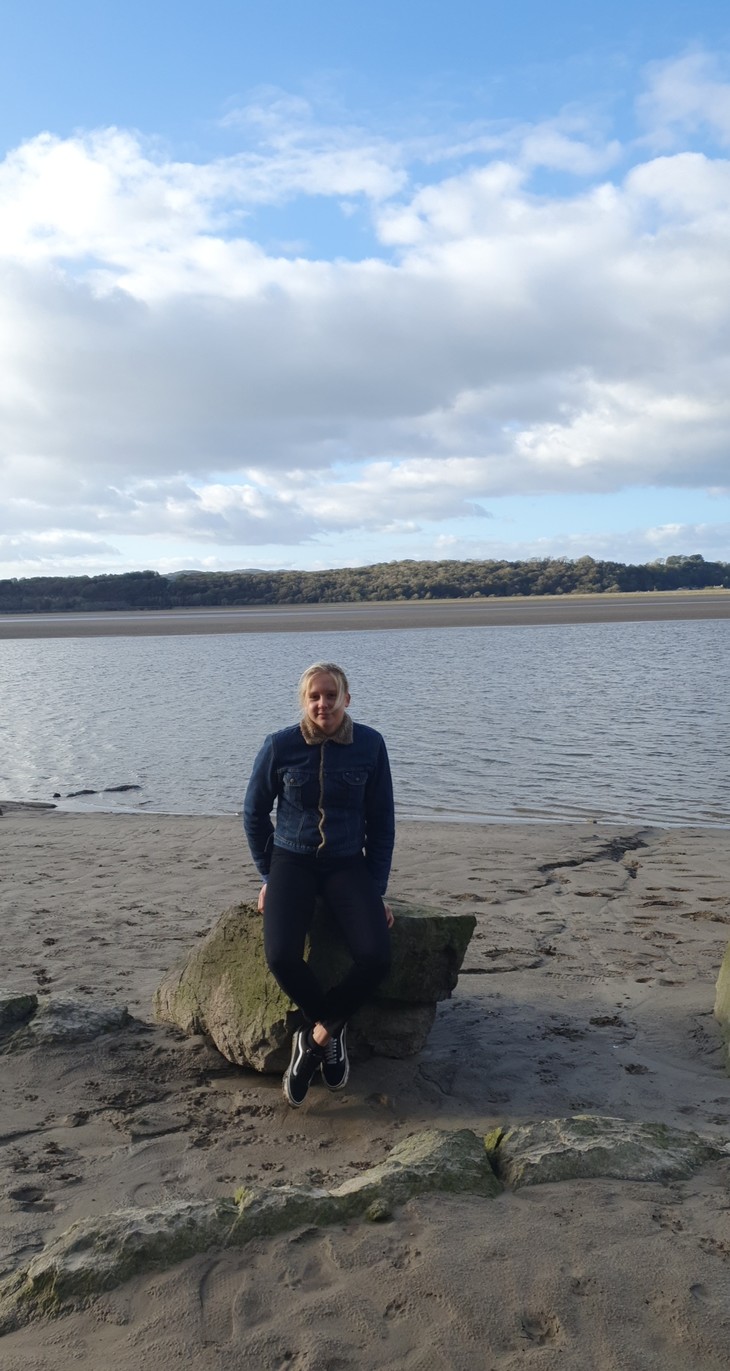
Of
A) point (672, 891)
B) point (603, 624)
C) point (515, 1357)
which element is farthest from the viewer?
point (603, 624)

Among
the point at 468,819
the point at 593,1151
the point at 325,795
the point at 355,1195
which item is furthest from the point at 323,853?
the point at 468,819

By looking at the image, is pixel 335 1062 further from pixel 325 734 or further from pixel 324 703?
pixel 324 703

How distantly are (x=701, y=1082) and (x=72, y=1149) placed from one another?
9.54 ft

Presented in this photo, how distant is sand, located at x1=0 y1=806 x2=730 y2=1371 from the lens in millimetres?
3174

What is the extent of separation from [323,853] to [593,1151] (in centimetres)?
185

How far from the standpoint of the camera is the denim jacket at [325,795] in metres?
5.24

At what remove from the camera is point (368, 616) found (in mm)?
68750

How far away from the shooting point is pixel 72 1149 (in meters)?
4.52

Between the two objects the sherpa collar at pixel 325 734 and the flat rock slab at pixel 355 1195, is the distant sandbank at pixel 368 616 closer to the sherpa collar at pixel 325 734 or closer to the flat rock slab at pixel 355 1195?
the sherpa collar at pixel 325 734

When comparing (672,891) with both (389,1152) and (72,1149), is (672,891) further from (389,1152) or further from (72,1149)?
(72,1149)

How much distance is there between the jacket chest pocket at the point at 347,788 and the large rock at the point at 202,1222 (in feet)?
5.54

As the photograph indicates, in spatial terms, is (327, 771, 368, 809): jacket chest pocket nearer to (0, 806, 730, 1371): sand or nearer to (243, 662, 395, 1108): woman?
(243, 662, 395, 1108): woman

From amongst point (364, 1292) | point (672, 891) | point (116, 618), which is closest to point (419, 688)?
point (672, 891)

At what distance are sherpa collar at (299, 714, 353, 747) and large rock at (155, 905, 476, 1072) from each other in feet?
2.86
